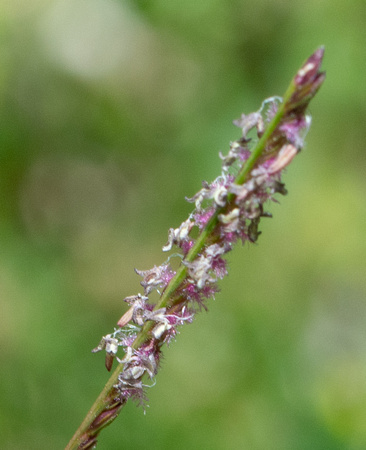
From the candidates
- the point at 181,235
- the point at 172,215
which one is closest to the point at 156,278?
the point at 181,235

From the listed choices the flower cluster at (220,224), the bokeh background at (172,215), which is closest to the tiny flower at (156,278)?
the flower cluster at (220,224)

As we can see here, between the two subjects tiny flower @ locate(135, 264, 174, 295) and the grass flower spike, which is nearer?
the grass flower spike

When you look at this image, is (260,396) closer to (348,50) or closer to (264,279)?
(264,279)

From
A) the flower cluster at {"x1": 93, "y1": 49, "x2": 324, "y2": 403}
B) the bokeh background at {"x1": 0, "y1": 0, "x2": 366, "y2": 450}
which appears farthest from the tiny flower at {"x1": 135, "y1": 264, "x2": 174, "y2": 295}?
the bokeh background at {"x1": 0, "y1": 0, "x2": 366, "y2": 450}

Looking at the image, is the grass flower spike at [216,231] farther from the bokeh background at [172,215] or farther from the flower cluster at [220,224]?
the bokeh background at [172,215]

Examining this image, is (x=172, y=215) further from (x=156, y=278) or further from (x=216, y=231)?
(x=216, y=231)

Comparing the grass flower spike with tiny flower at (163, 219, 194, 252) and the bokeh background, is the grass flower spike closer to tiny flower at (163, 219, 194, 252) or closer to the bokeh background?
tiny flower at (163, 219, 194, 252)

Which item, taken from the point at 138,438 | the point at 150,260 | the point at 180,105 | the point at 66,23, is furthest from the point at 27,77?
the point at 138,438
